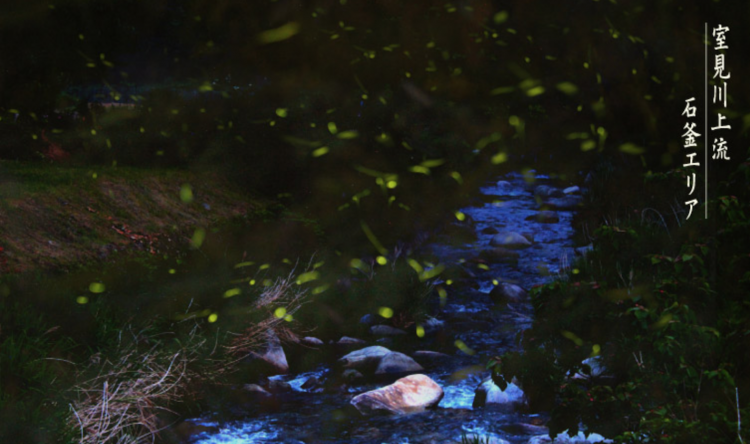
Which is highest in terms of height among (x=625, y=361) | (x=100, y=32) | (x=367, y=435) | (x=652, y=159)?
(x=100, y=32)

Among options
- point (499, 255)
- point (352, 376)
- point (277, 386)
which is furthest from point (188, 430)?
point (499, 255)

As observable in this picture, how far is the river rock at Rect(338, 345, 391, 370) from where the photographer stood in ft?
18.1

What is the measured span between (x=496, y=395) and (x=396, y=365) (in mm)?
925

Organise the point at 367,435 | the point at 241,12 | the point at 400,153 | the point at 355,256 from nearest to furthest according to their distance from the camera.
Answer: the point at 367,435 < the point at 241,12 < the point at 355,256 < the point at 400,153

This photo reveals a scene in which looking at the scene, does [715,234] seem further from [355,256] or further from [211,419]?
[355,256]

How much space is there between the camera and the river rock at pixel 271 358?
17.6 feet

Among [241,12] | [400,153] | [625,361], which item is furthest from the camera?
[400,153]

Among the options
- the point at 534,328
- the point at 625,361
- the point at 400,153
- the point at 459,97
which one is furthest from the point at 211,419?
Result: the point at 459,97

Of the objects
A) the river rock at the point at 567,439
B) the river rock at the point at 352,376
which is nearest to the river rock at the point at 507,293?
the river rock at the point at 352,376

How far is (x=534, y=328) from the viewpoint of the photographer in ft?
11.5

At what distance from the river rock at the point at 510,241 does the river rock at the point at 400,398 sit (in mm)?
4535

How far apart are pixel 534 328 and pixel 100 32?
5.93 m

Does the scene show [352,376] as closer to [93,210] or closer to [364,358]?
[364,358]

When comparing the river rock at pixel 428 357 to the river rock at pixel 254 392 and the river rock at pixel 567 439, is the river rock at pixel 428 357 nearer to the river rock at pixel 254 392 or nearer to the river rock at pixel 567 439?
the river rock at pixel 254 392
